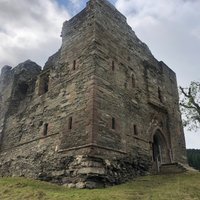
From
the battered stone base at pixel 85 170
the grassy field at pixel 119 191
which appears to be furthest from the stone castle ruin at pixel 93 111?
the grassy field at pixel 119 191

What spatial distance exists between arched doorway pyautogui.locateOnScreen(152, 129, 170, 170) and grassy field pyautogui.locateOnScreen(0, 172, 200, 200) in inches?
158

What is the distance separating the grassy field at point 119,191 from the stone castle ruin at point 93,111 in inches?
34.3

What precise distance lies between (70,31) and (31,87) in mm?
4476

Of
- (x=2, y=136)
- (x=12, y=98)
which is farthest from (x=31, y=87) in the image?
(x=2, y=136)

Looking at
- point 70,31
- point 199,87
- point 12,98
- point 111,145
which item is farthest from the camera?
point 199,87

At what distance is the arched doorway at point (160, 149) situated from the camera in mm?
14414

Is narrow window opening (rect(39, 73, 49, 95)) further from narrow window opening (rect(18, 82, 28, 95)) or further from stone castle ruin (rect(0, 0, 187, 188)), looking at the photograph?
narrow window opening (rect(18, 82, 28, 95))

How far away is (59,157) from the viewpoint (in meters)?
10.6

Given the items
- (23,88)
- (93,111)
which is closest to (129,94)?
(93,111)

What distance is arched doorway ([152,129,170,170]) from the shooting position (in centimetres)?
1441

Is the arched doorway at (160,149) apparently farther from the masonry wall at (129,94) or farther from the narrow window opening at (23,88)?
the narrow window opening at (23,88)

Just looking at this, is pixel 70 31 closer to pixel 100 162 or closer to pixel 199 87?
pixel 100 162

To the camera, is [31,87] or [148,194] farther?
[31,87]

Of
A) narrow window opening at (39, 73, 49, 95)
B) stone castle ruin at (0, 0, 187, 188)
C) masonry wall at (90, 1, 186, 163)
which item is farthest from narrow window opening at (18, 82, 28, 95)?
masonry wall at (90, 1, 186, 163)
